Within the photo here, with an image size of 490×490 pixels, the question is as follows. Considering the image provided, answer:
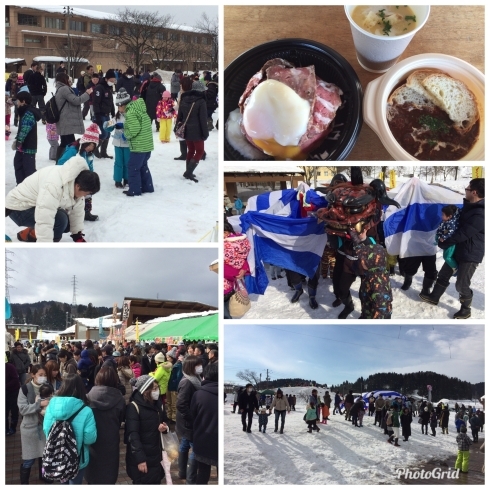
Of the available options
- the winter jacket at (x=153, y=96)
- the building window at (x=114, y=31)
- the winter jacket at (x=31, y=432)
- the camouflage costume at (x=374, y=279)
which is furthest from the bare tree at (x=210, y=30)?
the winter jacket at (x=31, y=432)

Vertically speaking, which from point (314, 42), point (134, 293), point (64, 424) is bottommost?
point (64, 424)

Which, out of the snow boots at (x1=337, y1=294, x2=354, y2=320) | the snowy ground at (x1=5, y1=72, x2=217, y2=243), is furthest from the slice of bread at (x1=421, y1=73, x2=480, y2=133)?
the snowy ground at (x1=5, y1=72, x2=217, y2=243)

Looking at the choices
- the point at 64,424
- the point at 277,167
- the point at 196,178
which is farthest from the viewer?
the point at 196,178

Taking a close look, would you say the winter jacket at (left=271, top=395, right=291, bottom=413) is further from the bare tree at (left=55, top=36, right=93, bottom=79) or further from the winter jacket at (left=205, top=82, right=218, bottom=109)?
the bare tree at (left=55, top=36, right=93, bottom=79)

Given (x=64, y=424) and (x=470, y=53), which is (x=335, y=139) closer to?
(x=470, y=53)

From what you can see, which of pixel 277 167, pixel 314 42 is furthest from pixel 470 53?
pixel 277 167

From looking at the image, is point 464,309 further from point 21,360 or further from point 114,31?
point 21,360

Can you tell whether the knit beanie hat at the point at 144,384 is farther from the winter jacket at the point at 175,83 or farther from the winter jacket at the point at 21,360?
the winter jacket at the point at 175,83
